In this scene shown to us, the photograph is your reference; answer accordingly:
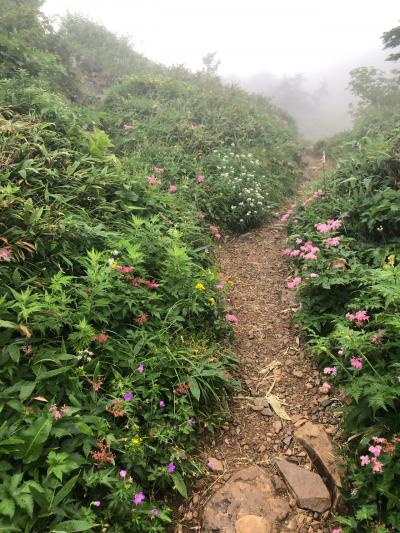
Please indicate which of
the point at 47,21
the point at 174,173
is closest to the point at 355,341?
the point at 174,173

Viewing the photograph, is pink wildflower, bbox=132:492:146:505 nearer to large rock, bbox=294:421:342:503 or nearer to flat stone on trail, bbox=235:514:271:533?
flat stone on trail, bbox=235:514:271:533

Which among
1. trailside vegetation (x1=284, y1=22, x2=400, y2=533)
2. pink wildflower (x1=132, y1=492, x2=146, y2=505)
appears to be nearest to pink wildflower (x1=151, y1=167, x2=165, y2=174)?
trailside vegetation (x1=284, y1=22, x2=400, y2=533)

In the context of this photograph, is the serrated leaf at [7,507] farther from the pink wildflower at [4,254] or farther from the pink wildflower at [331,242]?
the pink wildflower at [331,242]

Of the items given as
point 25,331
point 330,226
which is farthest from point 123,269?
→ point 330,226

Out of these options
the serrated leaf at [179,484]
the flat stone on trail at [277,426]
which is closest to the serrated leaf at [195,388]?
the serrated leaf at [179,484]

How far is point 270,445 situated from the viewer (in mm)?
3713

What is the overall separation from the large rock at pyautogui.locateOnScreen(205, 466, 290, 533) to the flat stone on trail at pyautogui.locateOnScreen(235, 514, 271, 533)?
16 mm

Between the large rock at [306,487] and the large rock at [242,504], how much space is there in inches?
5.7

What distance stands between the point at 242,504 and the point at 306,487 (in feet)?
1.85

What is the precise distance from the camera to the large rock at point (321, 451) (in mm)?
3160

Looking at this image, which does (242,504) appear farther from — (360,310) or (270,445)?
(360,310)

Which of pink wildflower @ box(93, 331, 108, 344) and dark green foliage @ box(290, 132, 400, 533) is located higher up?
dark green foliage @ box(290, 132, 400, 533)

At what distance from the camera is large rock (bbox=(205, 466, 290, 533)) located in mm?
2988

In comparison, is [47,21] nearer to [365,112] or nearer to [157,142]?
[157,142]
